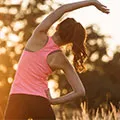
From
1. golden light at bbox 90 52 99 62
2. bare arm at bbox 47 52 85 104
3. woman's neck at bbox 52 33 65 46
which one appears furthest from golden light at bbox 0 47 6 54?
woman's neck at bbox 52 33 65 46

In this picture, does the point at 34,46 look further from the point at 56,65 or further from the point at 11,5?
the point at 11,5

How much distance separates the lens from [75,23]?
19.0 feet

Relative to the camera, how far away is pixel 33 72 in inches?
222

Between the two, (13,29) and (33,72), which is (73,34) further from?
(13,29)

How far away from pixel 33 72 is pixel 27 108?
0.30 m

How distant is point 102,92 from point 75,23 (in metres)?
51.8

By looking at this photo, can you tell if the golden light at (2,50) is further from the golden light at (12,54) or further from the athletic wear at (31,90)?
the athletic wear at (31,90)

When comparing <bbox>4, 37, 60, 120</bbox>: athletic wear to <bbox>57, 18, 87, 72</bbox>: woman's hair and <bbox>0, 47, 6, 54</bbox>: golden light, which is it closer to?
<bbox>57, 18, 87, 72</bbox>: woman's hair

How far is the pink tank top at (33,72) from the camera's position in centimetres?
564

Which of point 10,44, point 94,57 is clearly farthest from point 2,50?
point 94,57

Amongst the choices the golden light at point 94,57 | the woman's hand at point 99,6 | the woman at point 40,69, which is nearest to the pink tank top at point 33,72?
the woman at point 40,69

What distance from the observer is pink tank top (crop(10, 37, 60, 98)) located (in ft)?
18.5

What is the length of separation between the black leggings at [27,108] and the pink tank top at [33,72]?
0.04 m

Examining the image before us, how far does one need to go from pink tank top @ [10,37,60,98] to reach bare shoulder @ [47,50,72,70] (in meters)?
0.03
